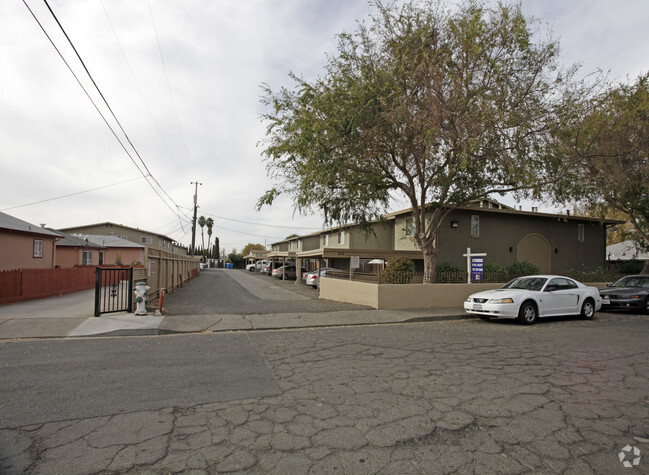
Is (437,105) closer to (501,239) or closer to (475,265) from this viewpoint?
(475,265)

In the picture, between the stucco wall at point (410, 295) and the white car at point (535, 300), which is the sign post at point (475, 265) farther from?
the white car at point (535, 300)

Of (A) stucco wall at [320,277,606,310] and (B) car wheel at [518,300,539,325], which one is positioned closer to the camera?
(B) car wheel at [518,300,539,325]

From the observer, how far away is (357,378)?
5.64 m

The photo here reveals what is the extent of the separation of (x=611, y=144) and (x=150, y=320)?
58.3 ft

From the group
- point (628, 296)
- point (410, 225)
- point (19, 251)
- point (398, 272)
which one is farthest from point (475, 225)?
point (19, 251)

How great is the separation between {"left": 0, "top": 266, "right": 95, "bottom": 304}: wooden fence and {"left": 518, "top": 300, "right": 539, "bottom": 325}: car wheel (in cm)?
1709

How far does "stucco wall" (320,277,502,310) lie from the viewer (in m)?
14.2

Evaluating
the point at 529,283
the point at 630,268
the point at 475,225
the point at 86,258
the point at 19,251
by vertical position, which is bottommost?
the point at 529,283

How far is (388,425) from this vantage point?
400 cm

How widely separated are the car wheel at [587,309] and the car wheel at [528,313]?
2246 mm

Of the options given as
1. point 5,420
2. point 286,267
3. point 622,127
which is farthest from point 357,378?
point 286,267

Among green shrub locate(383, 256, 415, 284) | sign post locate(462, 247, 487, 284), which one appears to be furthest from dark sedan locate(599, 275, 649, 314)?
green shrub locate(383, 256, 415, 284)

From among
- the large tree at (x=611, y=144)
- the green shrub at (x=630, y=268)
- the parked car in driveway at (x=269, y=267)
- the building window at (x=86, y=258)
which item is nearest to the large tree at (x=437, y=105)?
the large tree at (x=611, y=144)

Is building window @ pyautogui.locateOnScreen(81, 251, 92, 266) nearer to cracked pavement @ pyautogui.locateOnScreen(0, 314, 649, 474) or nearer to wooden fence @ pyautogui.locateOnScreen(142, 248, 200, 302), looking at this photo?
wooden fence @ pyautogui.locateOnScreen(142, 248, 200, 302)
